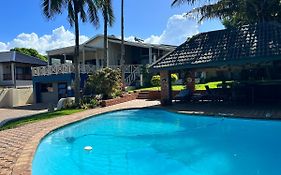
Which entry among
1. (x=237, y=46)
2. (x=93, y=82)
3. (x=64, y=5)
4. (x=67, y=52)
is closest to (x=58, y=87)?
(x=67, y=52)

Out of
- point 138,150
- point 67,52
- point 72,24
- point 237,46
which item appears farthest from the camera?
point 67,52

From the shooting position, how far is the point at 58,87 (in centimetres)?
3319

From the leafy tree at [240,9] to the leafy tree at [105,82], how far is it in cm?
774

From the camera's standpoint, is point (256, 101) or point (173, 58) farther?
point (173, 58)

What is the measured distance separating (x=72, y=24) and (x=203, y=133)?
45.6 feet

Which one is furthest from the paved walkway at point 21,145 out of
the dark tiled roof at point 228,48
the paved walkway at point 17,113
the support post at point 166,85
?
the dark tiled roof at point 228,48

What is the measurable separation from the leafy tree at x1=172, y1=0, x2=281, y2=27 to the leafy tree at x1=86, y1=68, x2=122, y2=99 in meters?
7.74

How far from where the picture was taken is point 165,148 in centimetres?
1111

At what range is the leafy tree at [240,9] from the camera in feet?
79.4

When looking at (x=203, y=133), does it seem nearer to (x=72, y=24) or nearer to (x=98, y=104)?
(x=98, y=104)

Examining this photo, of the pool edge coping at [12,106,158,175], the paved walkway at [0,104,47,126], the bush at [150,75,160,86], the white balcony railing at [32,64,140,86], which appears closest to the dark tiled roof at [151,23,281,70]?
the pool edge coping at [12,106,158,175]

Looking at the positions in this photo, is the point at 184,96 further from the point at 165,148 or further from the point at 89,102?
the point at 165,148

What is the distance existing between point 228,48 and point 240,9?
7939mm

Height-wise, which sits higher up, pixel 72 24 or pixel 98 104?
pixel 72 24
